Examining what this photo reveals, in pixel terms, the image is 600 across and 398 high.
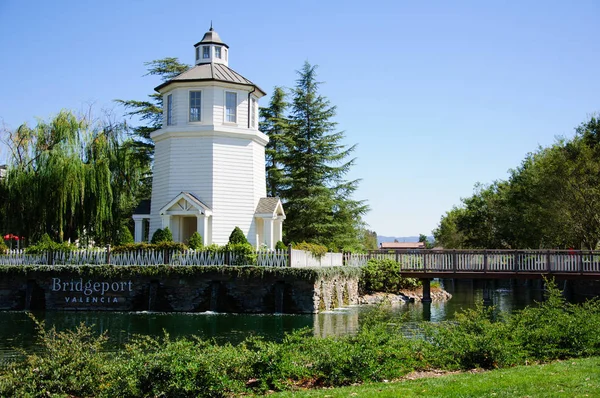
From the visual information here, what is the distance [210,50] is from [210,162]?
24.7ft

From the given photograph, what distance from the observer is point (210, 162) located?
35.5 meters

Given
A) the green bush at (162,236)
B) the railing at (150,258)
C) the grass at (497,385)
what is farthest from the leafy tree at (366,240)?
the grass at (497,385)

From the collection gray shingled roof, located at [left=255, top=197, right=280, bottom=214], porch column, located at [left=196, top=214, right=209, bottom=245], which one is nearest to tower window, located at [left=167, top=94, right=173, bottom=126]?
porch column, located at [left=196, top=214, right=209, bottom=245]

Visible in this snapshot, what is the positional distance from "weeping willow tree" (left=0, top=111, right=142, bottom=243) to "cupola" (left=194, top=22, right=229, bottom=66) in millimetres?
8211

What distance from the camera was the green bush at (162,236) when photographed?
33719 millimetres

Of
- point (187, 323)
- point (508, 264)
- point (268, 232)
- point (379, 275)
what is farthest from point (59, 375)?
point (379, 275)

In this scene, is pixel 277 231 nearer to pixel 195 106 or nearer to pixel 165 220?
pixel 165 220

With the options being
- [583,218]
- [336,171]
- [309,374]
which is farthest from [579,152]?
[309,374]

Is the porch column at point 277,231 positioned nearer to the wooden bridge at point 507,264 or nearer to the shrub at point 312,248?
the shrub at point 312,248

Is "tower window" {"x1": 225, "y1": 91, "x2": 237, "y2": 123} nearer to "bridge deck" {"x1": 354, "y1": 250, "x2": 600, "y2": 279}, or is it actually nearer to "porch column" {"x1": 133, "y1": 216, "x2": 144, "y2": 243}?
"porch column" {"x1": 133, "y1": 216, "x2": 144, "y2": 243}

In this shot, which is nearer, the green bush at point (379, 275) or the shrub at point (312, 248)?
Result: the shrub at point (312, 248)

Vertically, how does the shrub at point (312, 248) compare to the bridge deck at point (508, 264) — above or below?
above

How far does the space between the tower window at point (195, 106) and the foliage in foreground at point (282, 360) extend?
76.7ft

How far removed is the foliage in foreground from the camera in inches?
432
